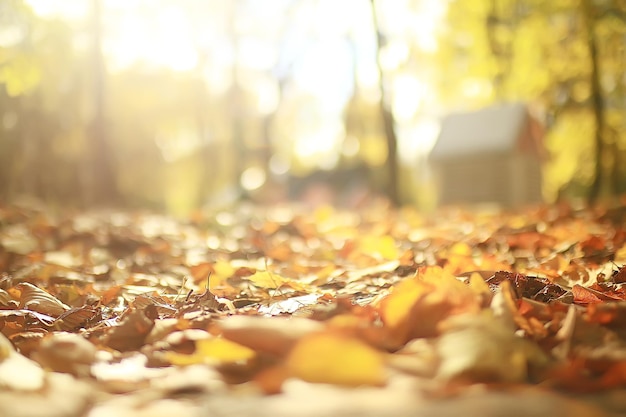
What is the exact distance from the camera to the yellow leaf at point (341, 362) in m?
0.99

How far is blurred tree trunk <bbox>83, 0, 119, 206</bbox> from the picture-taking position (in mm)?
8922

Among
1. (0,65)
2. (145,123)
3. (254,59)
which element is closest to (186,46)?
(254,59)

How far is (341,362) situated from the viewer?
997 mm

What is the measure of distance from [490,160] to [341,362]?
14.6m

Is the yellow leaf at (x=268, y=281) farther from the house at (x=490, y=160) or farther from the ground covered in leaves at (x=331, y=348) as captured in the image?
the house at (x=490, y=160)

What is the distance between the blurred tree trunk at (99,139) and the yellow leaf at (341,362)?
8.76 m

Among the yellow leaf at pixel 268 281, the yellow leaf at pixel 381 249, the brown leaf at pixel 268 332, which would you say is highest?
the brown leaf at pixel 268 332

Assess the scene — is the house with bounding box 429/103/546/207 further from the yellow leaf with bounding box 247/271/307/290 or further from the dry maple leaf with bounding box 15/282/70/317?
the dry maple leaf with bounding box 15/282/70/317

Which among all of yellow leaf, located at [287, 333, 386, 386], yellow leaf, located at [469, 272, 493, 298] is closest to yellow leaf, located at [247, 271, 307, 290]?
yellow leaf, located at [469, 272, 493, 298]

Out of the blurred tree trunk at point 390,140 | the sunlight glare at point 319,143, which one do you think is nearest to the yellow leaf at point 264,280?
the blurred tree trunk at point 390,140

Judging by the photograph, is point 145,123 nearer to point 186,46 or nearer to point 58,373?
point 186,46

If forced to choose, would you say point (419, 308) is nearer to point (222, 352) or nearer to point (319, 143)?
point (222, 352)

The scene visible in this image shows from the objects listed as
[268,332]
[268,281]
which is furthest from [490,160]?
[268,332]

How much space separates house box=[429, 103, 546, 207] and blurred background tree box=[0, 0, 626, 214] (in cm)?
60
